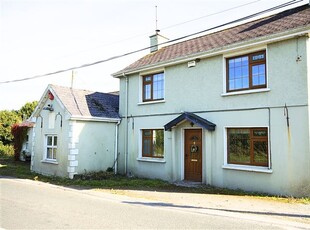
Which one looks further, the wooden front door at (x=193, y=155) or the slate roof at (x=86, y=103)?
the slate roof at (x=86, y=103)

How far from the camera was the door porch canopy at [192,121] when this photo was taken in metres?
11.9

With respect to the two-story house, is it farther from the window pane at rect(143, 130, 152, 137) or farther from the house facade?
the house facade

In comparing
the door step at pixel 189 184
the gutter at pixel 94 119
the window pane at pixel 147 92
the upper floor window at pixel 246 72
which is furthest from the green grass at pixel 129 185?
the window pane at pixel 147 92

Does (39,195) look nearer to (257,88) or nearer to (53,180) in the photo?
(53,180)

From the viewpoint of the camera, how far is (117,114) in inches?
660

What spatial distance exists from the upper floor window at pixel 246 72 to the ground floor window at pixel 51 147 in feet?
34.1

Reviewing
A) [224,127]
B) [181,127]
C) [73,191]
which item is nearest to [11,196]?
[73,191]

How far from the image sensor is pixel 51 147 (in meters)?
15.9

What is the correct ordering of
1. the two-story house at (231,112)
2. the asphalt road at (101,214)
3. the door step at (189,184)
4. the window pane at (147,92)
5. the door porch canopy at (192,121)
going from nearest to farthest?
1. the asphalt road at (101,214)
2. the two-story house at (231,112)
3. the door porch canopy at (192,121)
4. the door step at (189,184)
5. the window pane at (147,92)

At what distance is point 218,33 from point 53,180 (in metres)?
12.0

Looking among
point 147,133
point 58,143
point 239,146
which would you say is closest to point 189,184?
point 239,146

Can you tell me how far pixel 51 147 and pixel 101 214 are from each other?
9.92m

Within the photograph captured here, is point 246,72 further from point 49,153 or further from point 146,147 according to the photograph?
point 49,153

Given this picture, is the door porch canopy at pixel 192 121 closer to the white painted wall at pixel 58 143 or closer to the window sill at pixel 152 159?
the window sill at pixel 152 159
